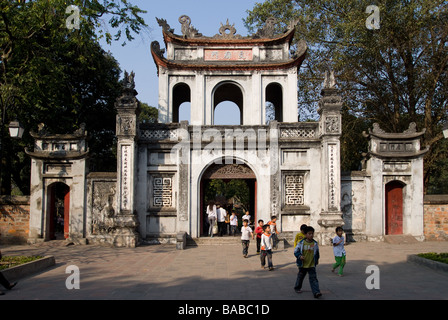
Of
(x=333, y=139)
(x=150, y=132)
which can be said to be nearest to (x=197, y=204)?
(x=150, y=132)

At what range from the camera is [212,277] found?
29.4 feet

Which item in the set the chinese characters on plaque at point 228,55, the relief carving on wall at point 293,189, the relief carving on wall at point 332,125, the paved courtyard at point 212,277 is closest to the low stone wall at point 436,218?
the paved courtyard at point 212,277

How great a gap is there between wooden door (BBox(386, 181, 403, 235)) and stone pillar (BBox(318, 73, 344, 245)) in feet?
8.66

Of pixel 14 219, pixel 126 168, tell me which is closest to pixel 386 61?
pixel 126 168

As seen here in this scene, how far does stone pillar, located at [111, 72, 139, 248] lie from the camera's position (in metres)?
14.4

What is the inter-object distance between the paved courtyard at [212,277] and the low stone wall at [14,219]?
185 centimetres

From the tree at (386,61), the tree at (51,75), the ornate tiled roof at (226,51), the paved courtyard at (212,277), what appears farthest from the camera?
the tree at (386,61)

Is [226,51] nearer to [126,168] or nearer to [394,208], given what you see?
[126,168]

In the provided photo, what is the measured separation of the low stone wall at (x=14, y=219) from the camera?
1554 centimetres

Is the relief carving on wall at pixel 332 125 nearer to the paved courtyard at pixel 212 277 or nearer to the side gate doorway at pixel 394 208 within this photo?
the side gate doorway at pixel 394 208

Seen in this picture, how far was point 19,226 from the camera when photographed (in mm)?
15586

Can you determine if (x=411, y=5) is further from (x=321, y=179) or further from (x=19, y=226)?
(x=19, y=226)

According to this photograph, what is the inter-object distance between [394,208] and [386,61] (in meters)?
9.81

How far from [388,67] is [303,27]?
5.73 metres
